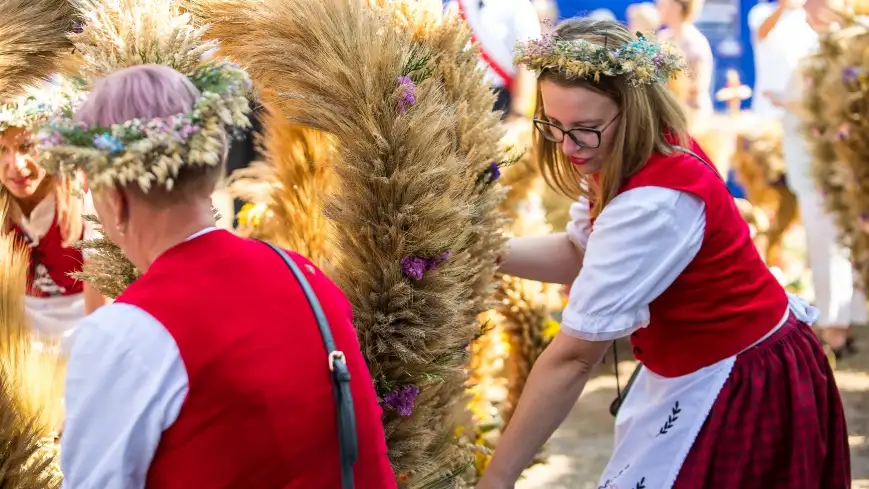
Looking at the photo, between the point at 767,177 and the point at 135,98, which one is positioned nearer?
the point at 135,98

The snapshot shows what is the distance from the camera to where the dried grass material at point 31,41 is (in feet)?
5.68

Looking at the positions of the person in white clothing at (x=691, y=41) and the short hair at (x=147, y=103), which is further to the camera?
the person in white clothing at (x=691, y=41)

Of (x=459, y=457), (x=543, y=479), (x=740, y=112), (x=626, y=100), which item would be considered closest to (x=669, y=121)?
(x=626, y=100)

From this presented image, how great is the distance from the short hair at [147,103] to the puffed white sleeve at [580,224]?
115 centimetres


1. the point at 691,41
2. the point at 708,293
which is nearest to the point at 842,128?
the point at 708,293

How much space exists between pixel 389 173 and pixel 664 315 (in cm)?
63

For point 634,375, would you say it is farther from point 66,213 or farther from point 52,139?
point 66,213

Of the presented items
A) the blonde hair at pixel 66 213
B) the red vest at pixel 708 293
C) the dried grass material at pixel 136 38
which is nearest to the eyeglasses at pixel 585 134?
the red vest at pixel 708 293

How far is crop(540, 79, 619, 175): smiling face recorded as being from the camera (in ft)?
6.05

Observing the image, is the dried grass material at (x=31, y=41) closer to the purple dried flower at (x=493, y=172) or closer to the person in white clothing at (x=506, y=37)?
the purple dried flower at (x=493, y=172)

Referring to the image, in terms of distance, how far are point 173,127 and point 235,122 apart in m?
0.10

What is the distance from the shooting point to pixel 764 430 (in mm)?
1944

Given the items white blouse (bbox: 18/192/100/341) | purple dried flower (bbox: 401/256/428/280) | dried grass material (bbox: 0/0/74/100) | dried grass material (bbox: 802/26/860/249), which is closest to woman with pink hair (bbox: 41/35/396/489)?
purple dried flower (bbox: 401/256/428/280)

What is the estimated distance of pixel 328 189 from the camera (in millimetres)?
2008
